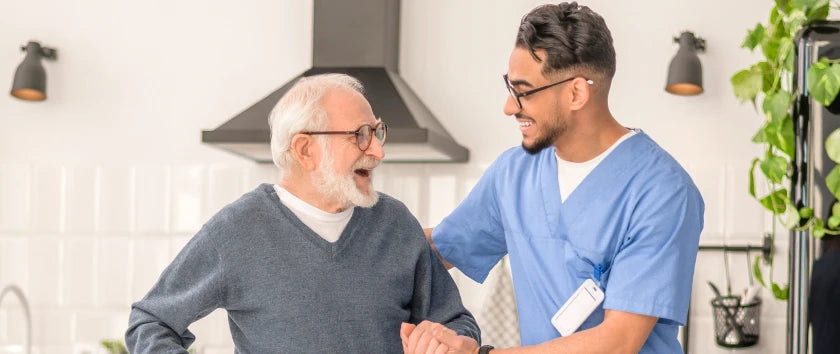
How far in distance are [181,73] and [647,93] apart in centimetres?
154

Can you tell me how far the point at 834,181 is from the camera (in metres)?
1.65

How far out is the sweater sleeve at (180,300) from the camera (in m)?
1.55

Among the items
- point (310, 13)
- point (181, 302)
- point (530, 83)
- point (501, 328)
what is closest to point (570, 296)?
point (530, 83)

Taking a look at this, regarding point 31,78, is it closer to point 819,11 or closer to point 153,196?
point 153,196

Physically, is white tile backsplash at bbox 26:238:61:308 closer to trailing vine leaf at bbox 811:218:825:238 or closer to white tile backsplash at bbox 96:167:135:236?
white tile backsplash at bbox 96:167:135:236

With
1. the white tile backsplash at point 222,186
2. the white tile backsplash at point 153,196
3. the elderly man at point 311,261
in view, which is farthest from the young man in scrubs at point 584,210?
the white tile backsplash at point 153,196

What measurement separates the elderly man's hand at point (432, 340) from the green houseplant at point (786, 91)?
630 mm

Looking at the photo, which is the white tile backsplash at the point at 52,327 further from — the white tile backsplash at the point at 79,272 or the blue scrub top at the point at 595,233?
the blue scrub top at the point at 595,233

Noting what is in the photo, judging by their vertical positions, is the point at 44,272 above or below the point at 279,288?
below

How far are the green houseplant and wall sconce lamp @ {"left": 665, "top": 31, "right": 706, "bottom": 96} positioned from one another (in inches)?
31.6

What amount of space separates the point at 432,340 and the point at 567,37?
56 cm

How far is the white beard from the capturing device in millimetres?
1651

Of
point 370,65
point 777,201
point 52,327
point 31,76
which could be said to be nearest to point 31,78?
point 31,76

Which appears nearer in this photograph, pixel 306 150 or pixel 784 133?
pixel 306 150
